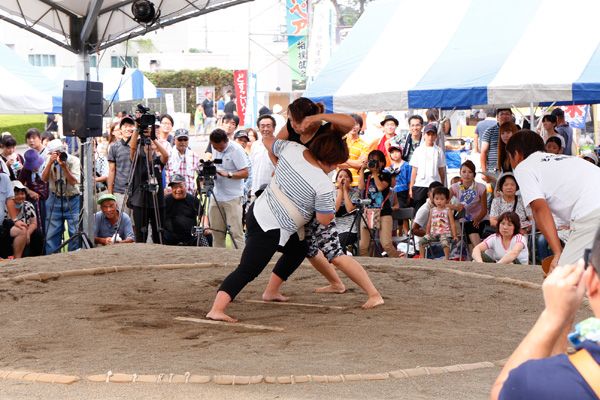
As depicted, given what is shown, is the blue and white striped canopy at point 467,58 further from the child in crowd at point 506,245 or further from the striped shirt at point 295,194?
the striped shirt at point 295,194

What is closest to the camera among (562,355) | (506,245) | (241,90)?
(562,355)

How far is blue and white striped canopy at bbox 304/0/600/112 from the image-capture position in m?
5.57

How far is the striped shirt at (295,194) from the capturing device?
4.04 metres

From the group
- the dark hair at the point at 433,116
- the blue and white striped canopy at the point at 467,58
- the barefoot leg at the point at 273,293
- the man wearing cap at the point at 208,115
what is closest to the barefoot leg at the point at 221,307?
the barefoot leg at the point at 273,293

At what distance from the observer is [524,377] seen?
1.26 metres

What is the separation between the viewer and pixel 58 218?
25.1 ft

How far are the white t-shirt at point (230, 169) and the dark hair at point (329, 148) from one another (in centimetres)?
345

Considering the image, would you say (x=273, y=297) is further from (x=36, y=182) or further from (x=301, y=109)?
(x=36, y=182)

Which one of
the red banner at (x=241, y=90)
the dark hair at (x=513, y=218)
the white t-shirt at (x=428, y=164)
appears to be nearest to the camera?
the dark hair at (x=513, y=218)

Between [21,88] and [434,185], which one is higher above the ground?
[21,88]

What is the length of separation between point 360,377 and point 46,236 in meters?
5.47

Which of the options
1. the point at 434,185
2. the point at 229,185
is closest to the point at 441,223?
the point at 434,185

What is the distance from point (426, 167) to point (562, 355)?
675 centimetres

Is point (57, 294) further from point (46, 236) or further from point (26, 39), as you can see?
point (26, 39)
